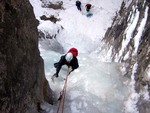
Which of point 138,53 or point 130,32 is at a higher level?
point 130,32

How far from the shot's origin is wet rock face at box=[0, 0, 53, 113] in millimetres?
3559

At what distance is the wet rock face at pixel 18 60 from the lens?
356cm

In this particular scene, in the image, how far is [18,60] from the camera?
4.06 meters

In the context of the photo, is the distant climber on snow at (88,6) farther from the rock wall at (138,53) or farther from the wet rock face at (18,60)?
the wet rock face at (18,60)

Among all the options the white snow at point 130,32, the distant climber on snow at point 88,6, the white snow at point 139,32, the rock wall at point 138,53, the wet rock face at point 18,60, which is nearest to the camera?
the wet rock face at point 18,60

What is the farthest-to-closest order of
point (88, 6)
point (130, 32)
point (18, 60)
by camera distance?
1. point (88, 6)
2. point (130, 32)
3. point (18, 60)

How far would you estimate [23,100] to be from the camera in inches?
169

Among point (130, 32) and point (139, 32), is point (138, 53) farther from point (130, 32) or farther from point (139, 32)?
point (130, 32)

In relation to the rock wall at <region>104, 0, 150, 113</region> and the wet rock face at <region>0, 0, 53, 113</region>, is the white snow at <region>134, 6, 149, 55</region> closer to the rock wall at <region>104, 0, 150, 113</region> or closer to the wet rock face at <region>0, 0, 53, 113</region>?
the rock wall at <region>104, 0, 150, 113</region>

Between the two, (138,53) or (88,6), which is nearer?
(138,53)

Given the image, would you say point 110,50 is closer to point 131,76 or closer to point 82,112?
point 131,76

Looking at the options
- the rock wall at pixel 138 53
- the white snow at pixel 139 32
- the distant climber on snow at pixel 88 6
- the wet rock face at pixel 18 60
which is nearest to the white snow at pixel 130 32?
the rock wall at pixel 138 53

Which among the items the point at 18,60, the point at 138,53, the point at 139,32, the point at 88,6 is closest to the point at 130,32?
the point at 139,32

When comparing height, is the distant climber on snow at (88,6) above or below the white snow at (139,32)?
below
